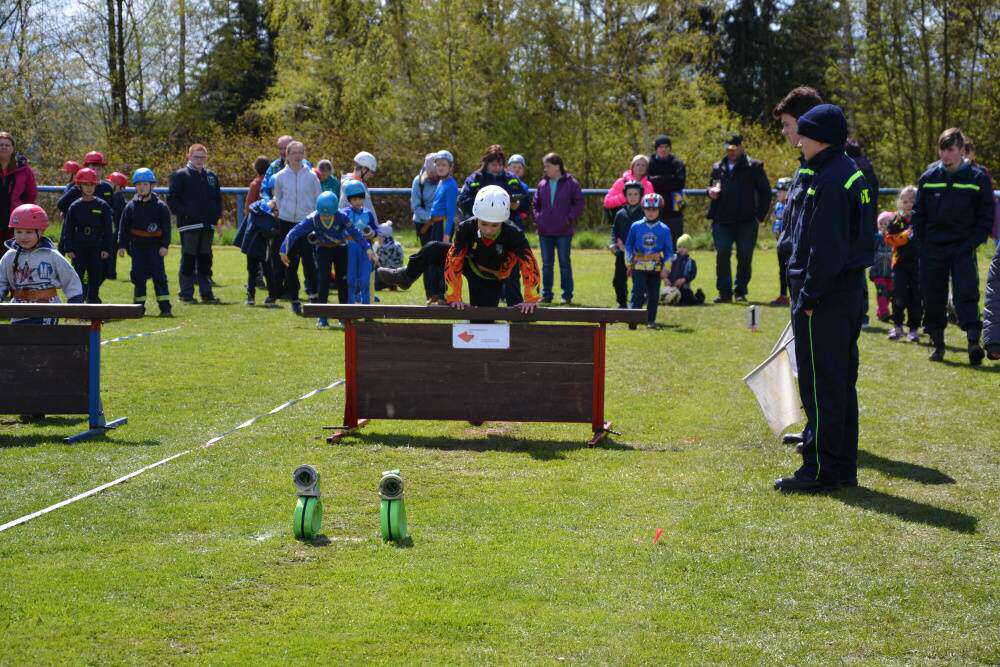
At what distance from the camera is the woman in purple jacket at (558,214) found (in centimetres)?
1780

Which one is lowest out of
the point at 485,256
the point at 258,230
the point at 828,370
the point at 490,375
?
the point at 490,375

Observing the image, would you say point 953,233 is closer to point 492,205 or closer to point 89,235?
point 492,205

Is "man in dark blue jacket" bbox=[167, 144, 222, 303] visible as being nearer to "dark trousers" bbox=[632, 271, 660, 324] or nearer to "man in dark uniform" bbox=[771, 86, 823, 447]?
"dark trousers" bbox=[632, 271, 660, 324]

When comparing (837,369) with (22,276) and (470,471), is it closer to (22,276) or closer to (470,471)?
(470,471)

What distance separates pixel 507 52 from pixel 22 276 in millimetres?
30909

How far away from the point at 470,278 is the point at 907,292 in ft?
21.6

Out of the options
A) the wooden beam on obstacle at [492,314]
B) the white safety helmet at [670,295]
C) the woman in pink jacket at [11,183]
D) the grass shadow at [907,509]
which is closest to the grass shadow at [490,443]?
the wooden beam on obstacle at [492,314]

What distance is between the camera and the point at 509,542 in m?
6.52

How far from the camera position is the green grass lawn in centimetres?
518

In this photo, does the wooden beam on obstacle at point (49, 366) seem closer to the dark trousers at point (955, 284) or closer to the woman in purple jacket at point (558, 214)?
the dark trousers at point (955, 284)

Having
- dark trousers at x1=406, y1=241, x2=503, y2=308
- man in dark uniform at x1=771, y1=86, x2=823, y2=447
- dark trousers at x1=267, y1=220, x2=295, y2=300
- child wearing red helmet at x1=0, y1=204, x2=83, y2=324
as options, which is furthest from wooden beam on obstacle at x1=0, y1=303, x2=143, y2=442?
dark trousers at x1=267, y1=220, x2=295, y2=300

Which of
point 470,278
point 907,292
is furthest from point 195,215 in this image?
point 907,292

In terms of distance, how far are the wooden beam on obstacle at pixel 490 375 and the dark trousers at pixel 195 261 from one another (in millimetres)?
9651

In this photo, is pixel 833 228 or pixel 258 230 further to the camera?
pixel 258 230
